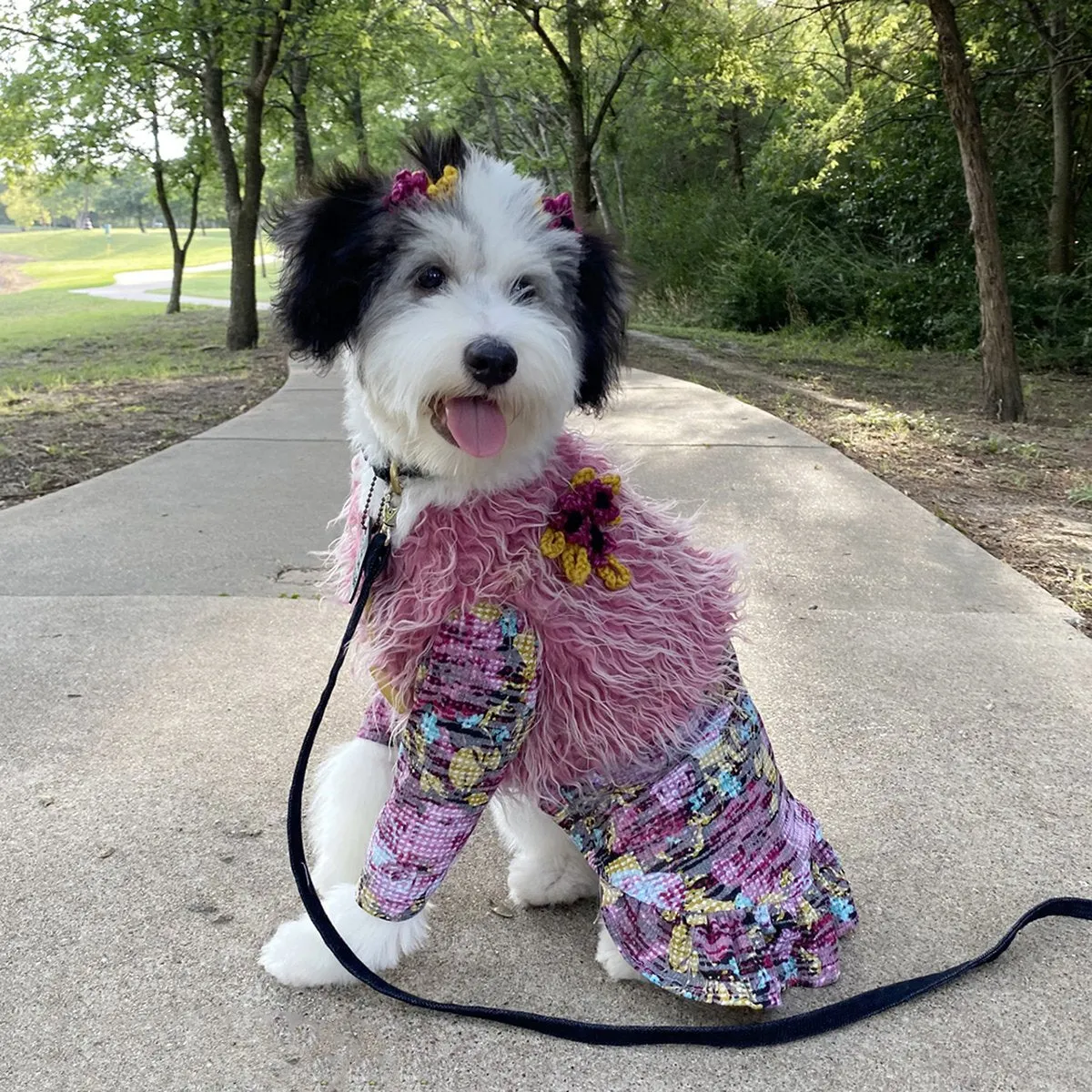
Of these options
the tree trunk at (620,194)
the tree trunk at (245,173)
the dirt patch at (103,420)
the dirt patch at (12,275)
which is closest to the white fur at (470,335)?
the dirt patch at (103,420)

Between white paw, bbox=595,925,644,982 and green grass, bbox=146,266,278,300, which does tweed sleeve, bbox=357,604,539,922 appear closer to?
white paw, bbox=595,925,644,982

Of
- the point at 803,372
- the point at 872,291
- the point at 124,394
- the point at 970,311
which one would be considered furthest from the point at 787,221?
the point at 124,394

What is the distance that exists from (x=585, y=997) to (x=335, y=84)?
1741cm

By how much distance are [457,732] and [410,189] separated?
3.32 ft

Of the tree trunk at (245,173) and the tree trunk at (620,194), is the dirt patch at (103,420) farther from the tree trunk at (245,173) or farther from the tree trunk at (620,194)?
the tree trunk at (620,194)

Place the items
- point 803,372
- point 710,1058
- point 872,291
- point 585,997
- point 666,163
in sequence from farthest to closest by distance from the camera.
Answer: point 666,163 → point 872,291 → point 803,372 → point 585,997 → point 710,1058

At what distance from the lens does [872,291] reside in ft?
48.2

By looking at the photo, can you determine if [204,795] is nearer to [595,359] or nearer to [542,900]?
[542,900]

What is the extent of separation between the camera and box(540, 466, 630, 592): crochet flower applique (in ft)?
5.73

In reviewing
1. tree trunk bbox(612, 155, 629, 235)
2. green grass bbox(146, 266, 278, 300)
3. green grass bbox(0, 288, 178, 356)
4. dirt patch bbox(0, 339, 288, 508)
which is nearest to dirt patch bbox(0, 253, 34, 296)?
green grass bbox(0, 288, 178, 356)

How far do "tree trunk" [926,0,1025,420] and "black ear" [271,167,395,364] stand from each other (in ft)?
23.2

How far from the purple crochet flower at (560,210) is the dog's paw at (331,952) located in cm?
145

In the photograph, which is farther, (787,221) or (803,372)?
(787,221)

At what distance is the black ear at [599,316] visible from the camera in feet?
6.51
